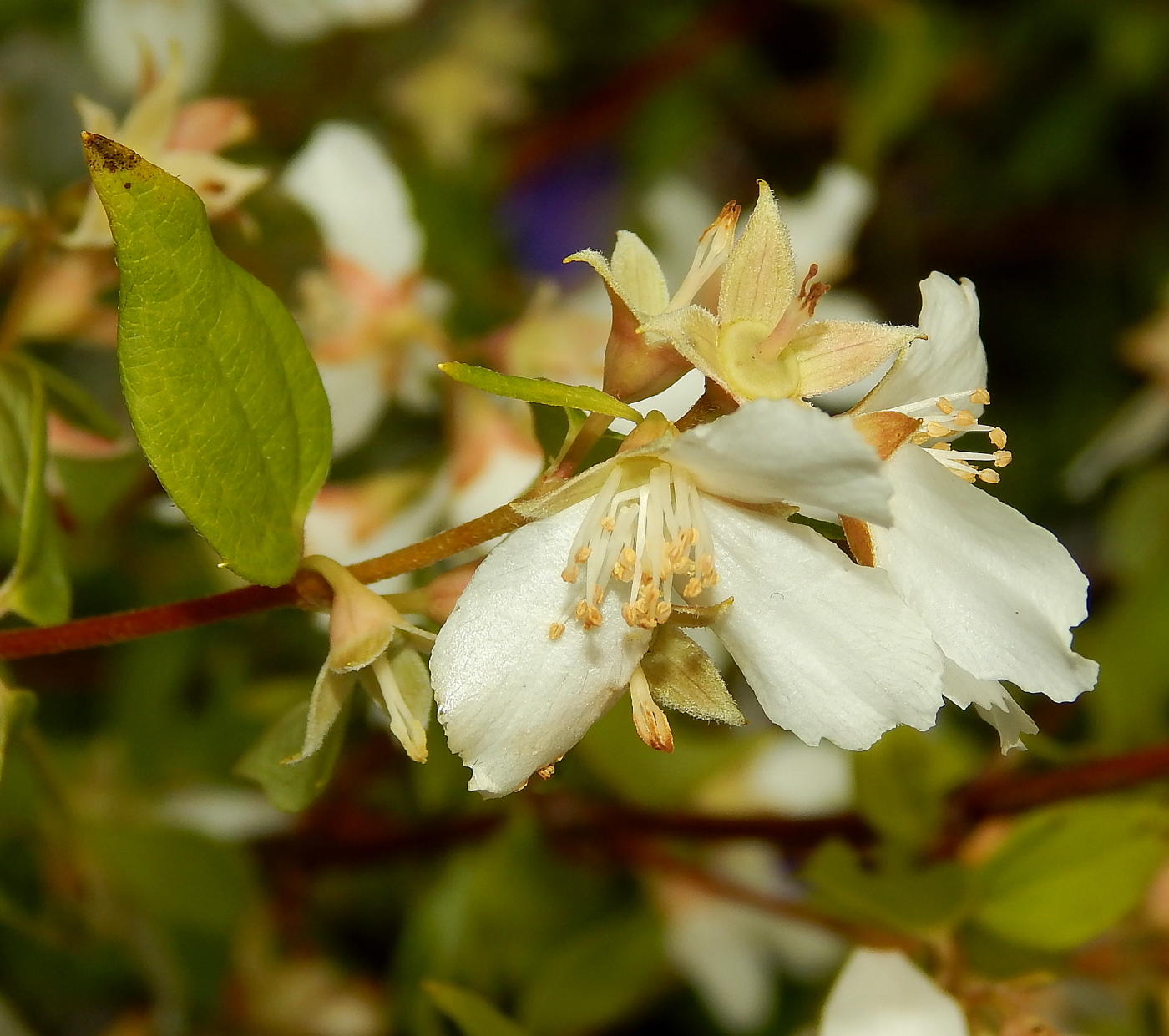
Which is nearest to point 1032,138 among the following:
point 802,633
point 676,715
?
point 676,715

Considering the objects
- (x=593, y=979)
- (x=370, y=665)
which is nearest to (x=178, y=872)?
(x=593, y=979)

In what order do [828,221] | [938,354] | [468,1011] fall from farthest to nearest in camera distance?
[828,221], [468,1011], [938,354]

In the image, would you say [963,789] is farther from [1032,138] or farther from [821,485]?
[1032,138]

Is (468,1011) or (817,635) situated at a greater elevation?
(817,635)

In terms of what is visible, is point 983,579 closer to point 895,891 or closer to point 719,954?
point 895,891

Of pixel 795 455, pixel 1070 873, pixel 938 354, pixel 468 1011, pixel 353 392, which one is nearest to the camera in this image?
pixel 795 455

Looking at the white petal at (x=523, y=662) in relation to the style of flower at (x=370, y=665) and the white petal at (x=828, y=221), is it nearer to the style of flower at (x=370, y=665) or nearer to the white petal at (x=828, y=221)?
the style of flower at (x=370, y=665)
